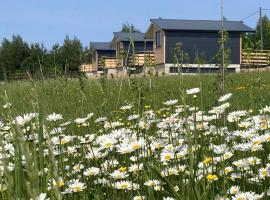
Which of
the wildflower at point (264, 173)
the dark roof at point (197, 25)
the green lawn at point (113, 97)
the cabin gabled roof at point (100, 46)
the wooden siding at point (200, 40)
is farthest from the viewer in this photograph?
the cabin gabled roof at point (100, 46)

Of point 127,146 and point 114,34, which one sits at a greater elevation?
point 114,34

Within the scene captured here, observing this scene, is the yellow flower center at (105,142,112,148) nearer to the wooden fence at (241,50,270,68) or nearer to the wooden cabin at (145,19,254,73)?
the wooden fence at (241,50,270,68)

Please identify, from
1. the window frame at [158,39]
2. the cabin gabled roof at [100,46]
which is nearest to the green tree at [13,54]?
the cabin gabled roof at [100,46]

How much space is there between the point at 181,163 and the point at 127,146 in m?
0.35

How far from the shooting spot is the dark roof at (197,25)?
3919 centimetres

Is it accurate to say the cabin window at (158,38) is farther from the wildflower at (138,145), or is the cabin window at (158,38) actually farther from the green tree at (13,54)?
the wildflower at (138,145)

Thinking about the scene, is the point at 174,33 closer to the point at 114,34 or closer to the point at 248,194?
the point at 114,34

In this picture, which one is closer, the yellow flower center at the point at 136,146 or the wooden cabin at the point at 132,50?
the yellow flower center at the point at 136,146

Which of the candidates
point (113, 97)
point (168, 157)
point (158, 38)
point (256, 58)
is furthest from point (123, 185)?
point (158, 38)

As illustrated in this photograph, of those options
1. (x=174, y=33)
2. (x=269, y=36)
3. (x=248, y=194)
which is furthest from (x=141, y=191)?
(x=269, y=36)

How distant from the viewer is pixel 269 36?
72750 mm

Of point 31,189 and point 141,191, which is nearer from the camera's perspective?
point 31,189

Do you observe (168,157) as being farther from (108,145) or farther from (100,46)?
(100,46)

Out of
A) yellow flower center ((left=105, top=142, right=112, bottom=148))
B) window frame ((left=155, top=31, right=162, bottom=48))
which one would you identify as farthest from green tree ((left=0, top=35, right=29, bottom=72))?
yellow flower center ((left=105, top=142, right=112, bottom=148))
